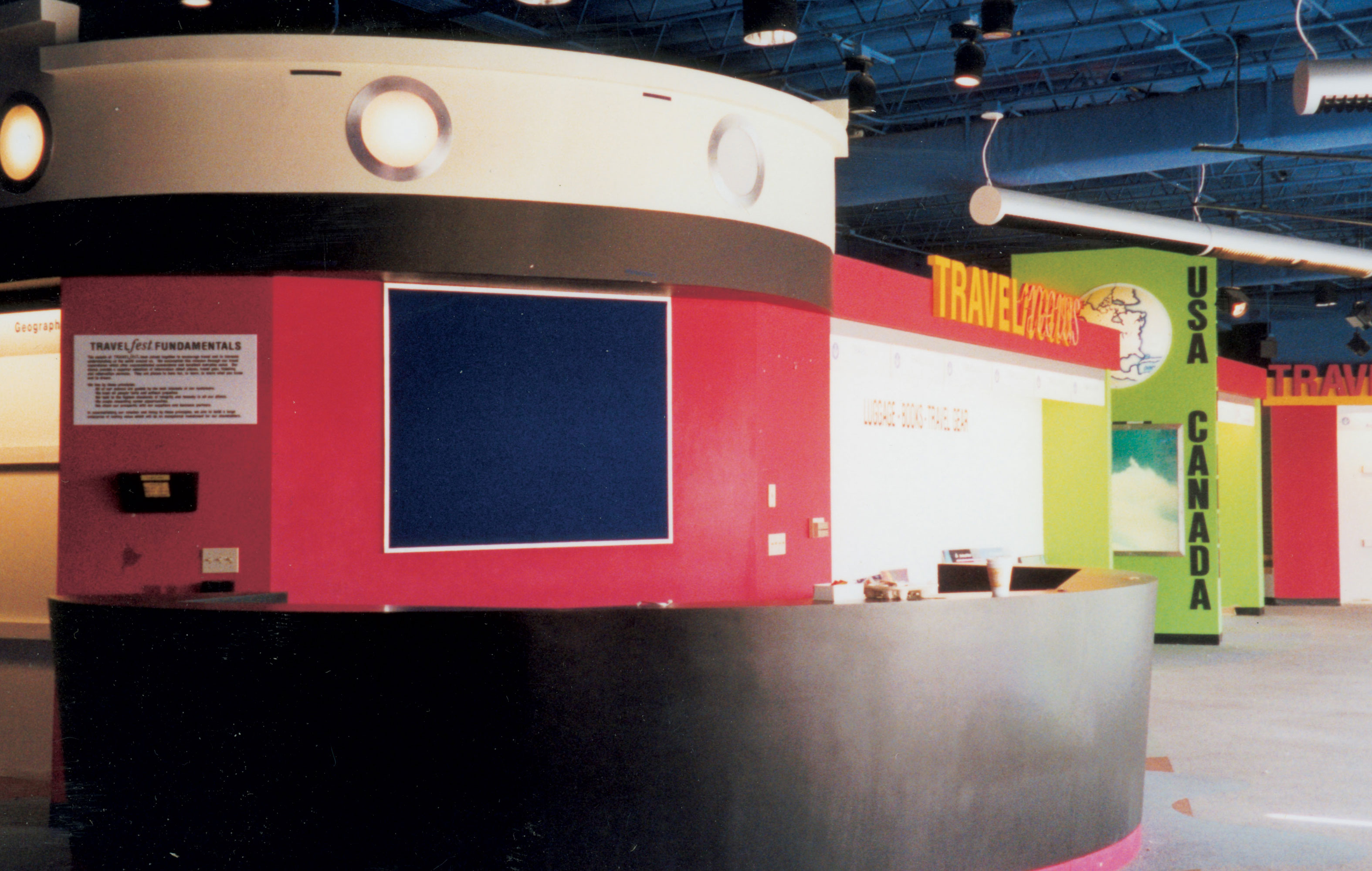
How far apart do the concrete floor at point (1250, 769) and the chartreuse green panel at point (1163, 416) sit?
0.63 metres

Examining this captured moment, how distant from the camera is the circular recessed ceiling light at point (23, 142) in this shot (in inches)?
192

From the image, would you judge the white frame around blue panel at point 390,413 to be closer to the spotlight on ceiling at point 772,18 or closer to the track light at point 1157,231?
the spotlight on ceiling at point 772,18

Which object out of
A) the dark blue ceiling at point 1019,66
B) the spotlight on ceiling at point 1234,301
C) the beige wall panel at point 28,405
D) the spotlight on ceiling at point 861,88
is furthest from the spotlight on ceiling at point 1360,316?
the beige wall panel at point 28,405

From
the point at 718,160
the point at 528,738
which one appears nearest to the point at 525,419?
the point at 718,160

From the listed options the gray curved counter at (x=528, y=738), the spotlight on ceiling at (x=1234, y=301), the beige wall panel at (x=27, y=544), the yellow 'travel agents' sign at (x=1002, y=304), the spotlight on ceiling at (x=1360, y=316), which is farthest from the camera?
the spotlight on ceiling at (x=1360, y=316)

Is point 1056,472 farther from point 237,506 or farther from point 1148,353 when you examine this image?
point 237,506

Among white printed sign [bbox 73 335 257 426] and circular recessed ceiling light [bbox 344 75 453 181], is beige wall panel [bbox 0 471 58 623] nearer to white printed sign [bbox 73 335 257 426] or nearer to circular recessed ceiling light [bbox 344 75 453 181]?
white printed sign [bbox 73 335 257 426]

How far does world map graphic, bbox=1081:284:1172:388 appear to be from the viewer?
35.7 feet

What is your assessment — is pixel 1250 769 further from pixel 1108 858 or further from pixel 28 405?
pixel 28 405

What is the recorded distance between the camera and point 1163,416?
11.0m

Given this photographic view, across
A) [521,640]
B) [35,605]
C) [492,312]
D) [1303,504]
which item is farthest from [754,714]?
[1303,504]

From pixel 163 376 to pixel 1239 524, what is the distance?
38.5 feet

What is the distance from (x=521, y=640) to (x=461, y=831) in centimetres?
56

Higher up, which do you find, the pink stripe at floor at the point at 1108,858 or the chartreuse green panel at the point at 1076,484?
the chartreuse green panel at the point at 1076,484
